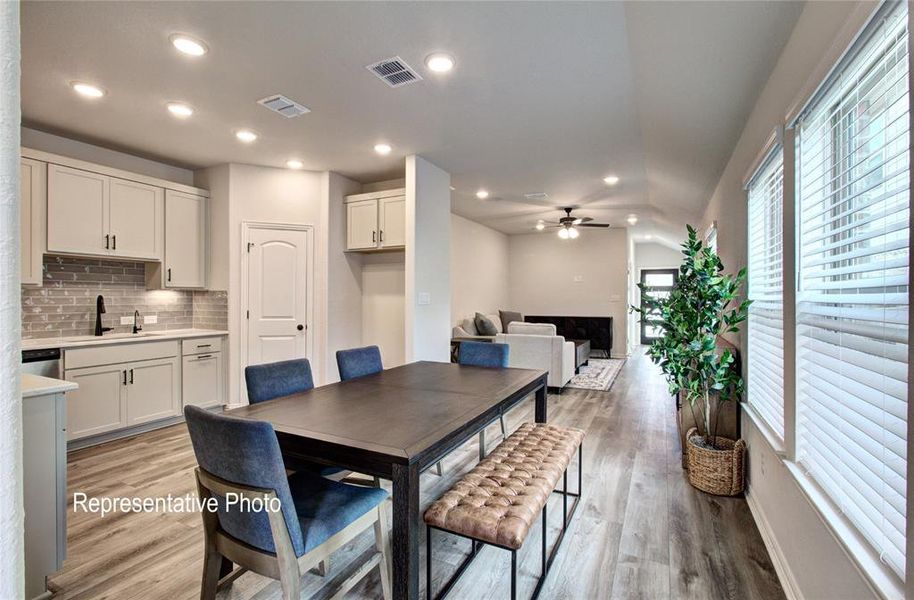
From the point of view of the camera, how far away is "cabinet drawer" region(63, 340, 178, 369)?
11.0 feet

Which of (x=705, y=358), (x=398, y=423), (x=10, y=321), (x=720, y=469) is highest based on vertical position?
(x=10, y=321)

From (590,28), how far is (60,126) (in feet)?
13.7

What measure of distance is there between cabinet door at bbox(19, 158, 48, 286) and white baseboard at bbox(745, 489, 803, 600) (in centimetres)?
512

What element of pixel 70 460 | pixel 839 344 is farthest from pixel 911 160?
pixel 70 460

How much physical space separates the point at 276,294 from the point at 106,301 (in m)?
1.50

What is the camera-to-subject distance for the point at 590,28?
7.19 ft

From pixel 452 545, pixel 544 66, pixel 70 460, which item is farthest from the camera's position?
pixel 70 460

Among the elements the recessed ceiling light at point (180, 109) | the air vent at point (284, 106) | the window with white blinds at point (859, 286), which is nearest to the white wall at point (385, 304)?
the air vent at point (284, 106)

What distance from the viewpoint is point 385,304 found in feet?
16.5

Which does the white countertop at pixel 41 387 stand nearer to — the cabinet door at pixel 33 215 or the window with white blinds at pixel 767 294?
the cabinet door at pixel 33 215

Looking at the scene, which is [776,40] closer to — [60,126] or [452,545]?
[452,545]

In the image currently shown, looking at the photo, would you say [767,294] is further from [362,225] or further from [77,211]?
[77,211]

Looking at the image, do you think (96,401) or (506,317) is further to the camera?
(506,317)

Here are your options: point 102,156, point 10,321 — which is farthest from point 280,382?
point 102,156
